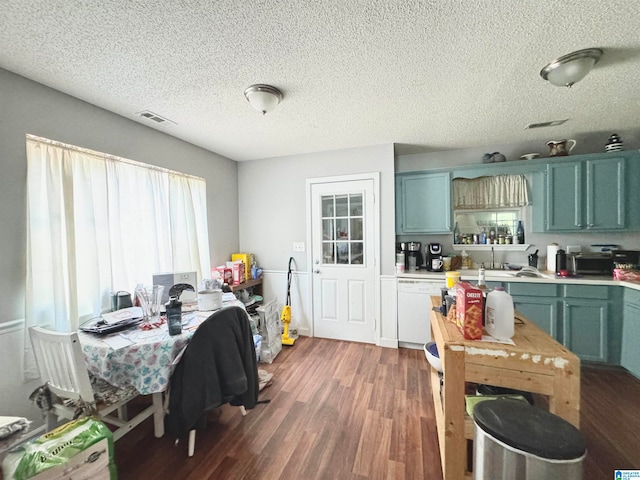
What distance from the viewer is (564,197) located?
2.78 meters

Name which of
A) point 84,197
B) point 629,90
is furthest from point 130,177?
point 629,90

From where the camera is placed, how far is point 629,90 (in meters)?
1.87

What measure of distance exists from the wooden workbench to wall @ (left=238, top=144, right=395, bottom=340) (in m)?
1.87

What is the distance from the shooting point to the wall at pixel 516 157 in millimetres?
2814

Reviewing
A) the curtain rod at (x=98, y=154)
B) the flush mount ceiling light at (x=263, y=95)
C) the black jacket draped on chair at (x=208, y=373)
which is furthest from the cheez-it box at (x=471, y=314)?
the curtain rod at (x=98, y=154)

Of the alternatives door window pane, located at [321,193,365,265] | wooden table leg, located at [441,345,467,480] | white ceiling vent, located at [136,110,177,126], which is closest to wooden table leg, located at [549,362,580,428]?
wooden table leg, located at [441,345,467,480]

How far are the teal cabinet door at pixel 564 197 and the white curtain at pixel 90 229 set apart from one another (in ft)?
13.6

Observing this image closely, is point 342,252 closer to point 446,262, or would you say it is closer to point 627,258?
point 446,262

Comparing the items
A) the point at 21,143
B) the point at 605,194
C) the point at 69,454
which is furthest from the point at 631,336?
the point at 21,143

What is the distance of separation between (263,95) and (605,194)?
142 inches

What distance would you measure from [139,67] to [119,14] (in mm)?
414

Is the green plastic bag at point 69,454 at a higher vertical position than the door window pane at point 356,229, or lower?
lower

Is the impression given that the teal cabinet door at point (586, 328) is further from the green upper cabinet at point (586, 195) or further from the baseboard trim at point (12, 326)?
the baseboard trim at point (12, 326)

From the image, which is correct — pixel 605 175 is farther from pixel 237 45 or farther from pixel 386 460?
pixel 237 45
